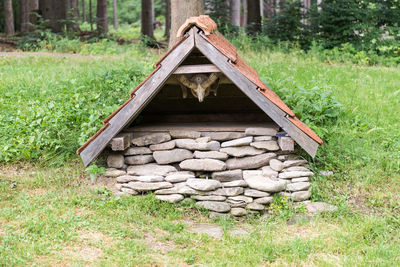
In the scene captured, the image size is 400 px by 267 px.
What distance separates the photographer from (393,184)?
219 inches

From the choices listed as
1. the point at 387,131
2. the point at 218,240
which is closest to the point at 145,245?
the point at 218,240

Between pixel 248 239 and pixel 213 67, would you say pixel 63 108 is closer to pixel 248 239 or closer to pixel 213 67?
pixel 213 67

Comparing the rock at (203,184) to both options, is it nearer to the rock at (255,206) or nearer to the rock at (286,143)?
the rock at (255,206)

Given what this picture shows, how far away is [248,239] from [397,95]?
205 inches

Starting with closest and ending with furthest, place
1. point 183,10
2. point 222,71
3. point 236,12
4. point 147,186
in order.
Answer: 1. point 222,71
2. point 147,186
3. point 183,10
4. point 236,12

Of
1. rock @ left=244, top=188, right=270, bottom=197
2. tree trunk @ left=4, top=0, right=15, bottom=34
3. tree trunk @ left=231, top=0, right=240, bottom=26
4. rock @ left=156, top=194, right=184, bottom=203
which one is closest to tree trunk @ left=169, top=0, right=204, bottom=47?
rock @ left=156, top=194, right=184, bottom=203

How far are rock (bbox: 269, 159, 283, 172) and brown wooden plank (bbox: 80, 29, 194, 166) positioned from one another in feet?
5.67

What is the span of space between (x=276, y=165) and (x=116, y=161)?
210cm

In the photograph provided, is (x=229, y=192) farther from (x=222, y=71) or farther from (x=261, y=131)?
(x=222, y=71)

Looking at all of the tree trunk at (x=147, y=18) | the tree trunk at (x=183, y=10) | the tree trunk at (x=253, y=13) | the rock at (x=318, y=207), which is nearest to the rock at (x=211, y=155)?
the rock at (x=318, y=207)

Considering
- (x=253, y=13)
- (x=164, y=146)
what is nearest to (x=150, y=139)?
(x=164, y=146)

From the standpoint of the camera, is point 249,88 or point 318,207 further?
point 318,207

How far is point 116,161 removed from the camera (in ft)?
18.4

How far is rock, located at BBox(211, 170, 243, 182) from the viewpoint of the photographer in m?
5.41
